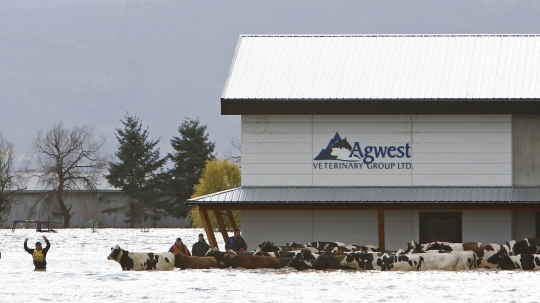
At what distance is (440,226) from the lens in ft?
133

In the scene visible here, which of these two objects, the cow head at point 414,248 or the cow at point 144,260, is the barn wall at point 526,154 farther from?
the cow at point 144,260

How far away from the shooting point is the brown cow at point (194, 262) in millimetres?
33875

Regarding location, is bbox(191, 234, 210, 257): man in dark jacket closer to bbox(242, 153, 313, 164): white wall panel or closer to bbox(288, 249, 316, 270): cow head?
bbox(288, 249, 316, 270): cow head

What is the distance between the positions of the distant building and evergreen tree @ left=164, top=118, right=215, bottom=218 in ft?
14.7

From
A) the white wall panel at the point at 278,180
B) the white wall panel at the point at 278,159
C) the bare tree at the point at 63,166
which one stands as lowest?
the white wall panel at the point at 278,180

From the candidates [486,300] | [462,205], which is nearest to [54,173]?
[462,205]

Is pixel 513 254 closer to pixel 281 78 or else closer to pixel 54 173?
pixel 281 78

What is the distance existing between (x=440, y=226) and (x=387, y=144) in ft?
12.0

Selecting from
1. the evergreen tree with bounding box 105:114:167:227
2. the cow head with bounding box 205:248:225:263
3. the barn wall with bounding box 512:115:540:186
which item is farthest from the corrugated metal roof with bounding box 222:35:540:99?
the evergreen tree with bounding box 105:114:167:227

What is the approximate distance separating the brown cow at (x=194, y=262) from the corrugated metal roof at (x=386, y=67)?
28.6 ft

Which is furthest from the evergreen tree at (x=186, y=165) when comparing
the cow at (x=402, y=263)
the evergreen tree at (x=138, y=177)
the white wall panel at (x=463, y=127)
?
the cow at (x=402, y=263)

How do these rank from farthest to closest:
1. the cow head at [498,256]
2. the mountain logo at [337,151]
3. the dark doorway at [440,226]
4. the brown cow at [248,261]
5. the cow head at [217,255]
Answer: the mountain logo at [337,151]
the dark doorway at [440,226]
the cow head at [217,255]
the brown cow at [248,261]
the cow head at [498,256]

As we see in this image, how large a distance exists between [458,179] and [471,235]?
85.6 inches

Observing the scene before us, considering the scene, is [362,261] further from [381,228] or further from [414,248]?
[381,228]
